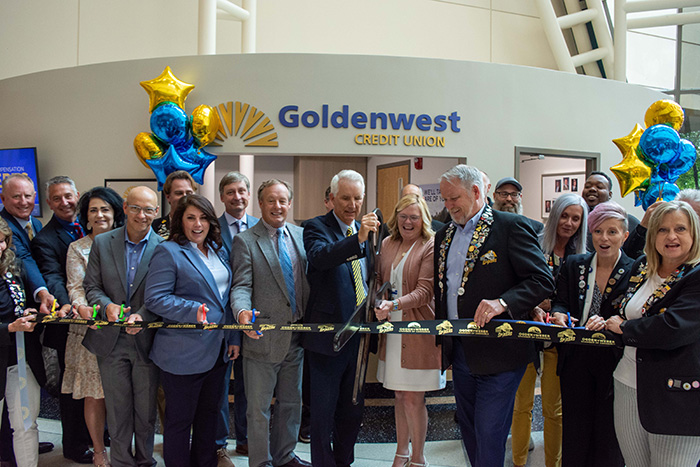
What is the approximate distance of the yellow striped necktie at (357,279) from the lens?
3.10m

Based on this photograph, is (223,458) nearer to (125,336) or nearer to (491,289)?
(125,336)

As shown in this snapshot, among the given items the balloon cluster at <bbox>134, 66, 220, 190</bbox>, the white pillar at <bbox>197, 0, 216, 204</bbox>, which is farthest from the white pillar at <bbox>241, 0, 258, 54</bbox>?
the balloon cluster at <bbox>134, 66, 220, 190</bbox>

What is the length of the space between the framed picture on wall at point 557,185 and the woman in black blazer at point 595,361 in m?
6.08

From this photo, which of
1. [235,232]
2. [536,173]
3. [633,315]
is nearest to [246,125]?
[235,232]

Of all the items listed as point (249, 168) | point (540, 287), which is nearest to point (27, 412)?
point (540, 287)

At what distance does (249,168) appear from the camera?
8789mm

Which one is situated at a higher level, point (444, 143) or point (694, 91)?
point (694, 91)

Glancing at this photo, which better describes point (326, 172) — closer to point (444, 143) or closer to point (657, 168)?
point (444, 143)

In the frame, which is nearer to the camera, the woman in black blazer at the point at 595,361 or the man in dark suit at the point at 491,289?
the man in dark suit at the point at 491,289

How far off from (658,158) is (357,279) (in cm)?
349

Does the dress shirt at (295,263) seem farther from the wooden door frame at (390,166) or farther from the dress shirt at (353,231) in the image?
the wooden door frame at (390,166)

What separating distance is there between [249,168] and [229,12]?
251 cm

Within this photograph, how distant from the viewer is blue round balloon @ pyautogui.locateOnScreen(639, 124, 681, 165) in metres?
4.78

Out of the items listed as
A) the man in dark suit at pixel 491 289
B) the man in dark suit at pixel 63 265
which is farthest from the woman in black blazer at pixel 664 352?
the man in dark suit at pixel 63 265
